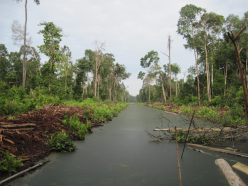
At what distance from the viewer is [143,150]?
4.93 metres

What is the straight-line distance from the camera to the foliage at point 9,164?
2.97 m

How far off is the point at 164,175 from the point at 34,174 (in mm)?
2498

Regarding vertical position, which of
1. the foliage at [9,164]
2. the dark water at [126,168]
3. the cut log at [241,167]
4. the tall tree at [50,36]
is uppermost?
the tall tree at [50,36]

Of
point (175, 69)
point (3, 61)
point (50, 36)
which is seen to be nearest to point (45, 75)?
point (50, 36)

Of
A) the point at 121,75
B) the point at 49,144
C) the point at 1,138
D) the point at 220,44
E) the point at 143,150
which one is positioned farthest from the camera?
the point at 121,75

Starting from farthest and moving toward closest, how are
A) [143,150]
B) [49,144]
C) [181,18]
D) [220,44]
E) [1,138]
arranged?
→ 1. [220,44]
2. [181,18]
3. [143,150]
4. [49,144]
5. [1,138]

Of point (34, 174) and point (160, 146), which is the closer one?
point (34, 174)

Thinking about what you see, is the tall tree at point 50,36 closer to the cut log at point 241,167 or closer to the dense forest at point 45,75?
the dense forest at point 45,75

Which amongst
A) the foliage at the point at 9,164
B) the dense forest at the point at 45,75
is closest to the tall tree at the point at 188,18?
the dense forest at the point at 45,75

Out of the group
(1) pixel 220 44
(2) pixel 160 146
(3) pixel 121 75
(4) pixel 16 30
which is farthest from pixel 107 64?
(2) pixel 160 146

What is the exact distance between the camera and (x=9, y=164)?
9.92ft

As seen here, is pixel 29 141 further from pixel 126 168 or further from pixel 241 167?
pixel 241 167

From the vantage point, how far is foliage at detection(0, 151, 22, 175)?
297cm

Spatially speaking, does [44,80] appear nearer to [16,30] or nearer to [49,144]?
[16,30]
